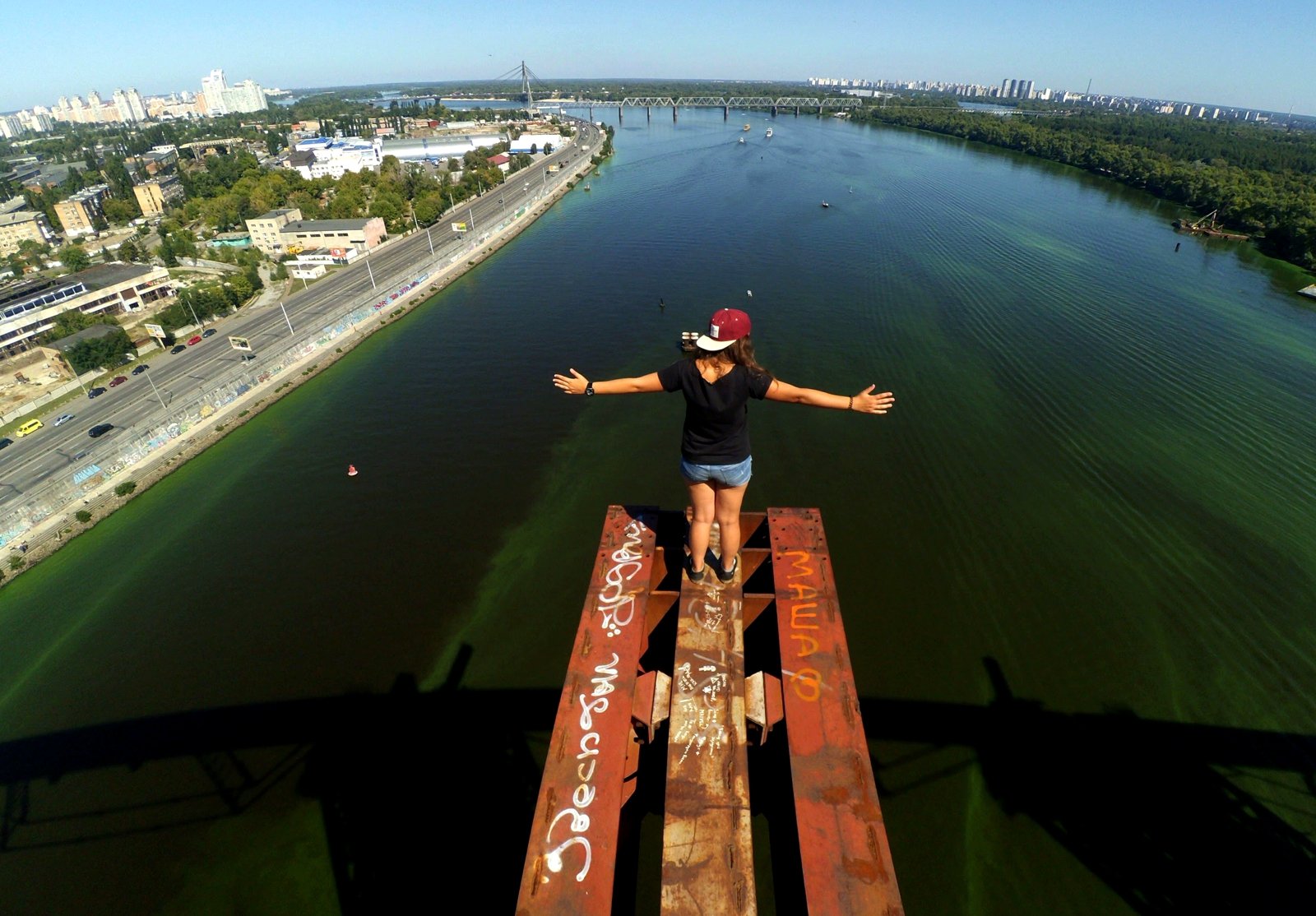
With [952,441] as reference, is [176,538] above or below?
below

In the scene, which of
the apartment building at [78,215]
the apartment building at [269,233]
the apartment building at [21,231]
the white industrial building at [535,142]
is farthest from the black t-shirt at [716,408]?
the white industrial building at [535,142]

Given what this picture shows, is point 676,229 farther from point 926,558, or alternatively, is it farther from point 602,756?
point 602,756

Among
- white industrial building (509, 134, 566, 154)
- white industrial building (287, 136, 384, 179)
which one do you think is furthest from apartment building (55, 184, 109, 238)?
white industrial building (509, 134, 566, 154)

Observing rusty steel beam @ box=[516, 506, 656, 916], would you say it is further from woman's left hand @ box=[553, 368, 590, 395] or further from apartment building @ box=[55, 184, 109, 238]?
apartment building @ box=[55, 184, 109, 238]

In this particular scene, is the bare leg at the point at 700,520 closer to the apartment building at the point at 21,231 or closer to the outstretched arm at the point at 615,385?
the outstretched arm at the point at 615,385

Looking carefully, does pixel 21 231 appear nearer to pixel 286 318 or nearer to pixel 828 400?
pixel 286 318

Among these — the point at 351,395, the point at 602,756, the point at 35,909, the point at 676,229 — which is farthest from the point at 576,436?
the point at 676,229
